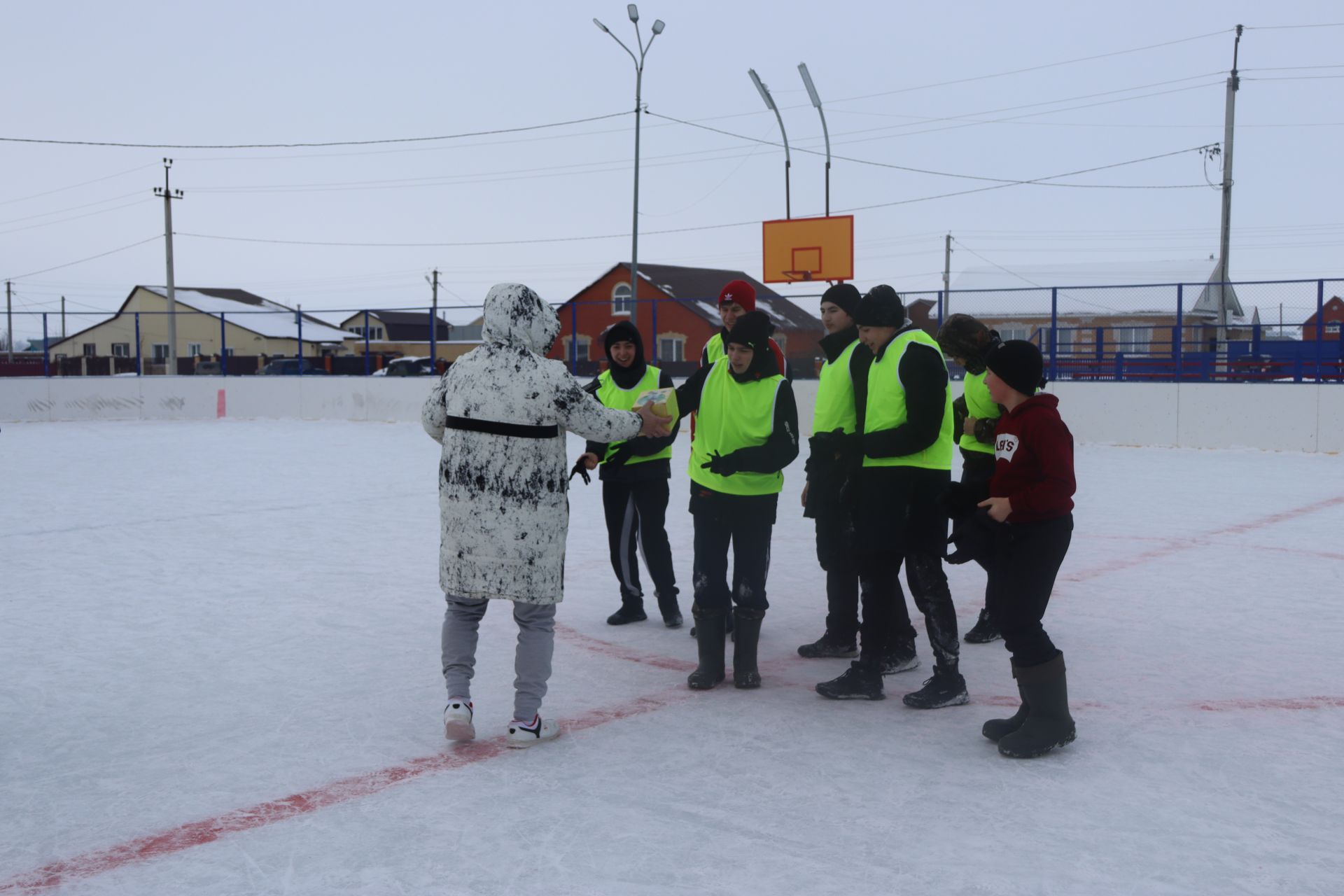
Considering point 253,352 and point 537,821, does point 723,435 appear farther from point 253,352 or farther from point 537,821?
point 253,352

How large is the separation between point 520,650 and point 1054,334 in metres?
15.8

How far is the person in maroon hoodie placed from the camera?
12.1ft

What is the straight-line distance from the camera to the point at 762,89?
76.7 feet

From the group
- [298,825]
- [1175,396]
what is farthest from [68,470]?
[1175,396]

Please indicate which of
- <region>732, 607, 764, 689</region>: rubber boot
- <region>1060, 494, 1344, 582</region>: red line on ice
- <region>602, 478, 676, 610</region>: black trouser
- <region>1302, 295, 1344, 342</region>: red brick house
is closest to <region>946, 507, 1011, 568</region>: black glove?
<region>732, 607, 764, 689</region>: rubber boot

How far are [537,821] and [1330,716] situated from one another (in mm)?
2945

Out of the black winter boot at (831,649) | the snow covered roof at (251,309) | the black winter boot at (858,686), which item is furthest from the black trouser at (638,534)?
the snow covered roof at (251,309)

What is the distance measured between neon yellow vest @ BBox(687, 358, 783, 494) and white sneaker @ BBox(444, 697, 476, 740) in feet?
4.32

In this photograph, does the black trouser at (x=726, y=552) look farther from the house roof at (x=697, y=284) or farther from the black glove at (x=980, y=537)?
the house roof at (x=697, y=284)

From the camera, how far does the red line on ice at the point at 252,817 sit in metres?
2.97

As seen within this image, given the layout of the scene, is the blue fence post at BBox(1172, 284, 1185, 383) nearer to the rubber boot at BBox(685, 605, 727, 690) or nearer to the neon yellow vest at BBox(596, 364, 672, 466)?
the neon yellow vest at BBox(596, 364, 672, 466)

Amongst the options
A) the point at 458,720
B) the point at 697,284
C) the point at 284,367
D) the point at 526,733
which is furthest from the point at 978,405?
the point at 697,284

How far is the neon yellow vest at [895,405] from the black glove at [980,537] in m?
0.42

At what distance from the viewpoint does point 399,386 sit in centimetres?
2234
